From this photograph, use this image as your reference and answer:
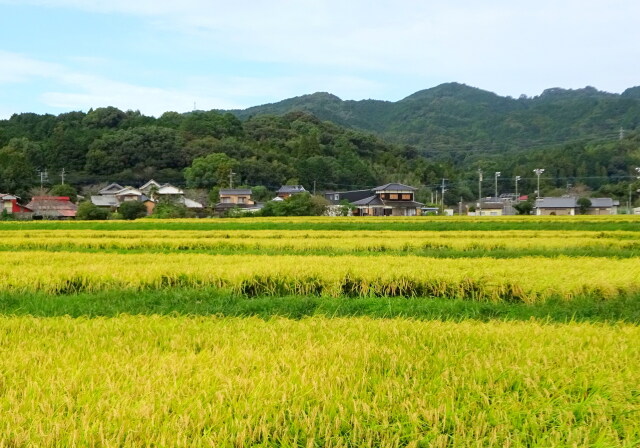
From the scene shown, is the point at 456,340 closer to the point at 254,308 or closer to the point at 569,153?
the point at 254,308

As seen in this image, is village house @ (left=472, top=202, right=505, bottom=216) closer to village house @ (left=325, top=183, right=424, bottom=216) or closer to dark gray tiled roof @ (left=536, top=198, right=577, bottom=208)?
dark gray tiled roof @ (left=536, top=198, right=577, bottom=208)

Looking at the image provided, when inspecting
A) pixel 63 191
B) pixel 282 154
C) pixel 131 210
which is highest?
pixel 282 154

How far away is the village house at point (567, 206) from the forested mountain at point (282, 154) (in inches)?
253

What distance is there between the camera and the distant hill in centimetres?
10606

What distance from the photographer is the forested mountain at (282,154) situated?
65312 mm

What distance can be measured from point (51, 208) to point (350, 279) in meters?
46.6

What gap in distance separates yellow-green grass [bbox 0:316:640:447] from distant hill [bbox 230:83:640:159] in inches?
4035

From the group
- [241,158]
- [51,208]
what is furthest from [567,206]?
[51,208]

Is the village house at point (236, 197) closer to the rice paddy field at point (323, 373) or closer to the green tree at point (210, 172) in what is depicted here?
the green tree at point (210, 172)

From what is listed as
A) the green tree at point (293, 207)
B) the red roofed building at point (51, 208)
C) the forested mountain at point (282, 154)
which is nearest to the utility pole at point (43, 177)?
the forested mountain at point (282, 154)

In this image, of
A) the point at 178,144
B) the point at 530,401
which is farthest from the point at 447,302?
the point at 178,144

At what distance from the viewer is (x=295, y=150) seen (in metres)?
80.8

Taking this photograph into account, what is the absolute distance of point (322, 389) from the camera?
3029 millimetres

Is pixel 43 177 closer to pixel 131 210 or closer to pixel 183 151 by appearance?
pixel 183 151
